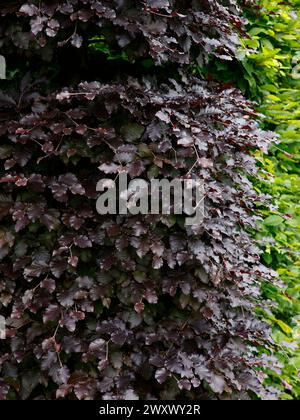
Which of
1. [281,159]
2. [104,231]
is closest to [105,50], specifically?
[104,231]

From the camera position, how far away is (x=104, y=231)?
1932 mm

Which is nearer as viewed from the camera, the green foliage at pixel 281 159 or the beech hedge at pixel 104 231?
the beech hedge at pixel 104 231

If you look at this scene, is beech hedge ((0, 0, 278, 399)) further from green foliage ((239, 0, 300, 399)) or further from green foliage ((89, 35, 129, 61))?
green foliage ((239, 0, 300, 399))

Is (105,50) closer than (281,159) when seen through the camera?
Yes

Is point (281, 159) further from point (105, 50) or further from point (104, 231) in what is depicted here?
point (104, 231)

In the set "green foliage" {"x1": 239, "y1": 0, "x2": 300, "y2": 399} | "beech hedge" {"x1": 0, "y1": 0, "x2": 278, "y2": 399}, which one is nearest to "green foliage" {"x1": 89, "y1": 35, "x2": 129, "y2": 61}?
"beech hedge" {"x1": 0, "y1": 0, "x2": 278, "y2": 399}

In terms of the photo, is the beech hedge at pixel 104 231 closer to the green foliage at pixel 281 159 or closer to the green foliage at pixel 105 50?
the green foliage at pixel 105 50

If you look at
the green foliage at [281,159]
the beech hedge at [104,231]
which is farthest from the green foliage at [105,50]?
the green foliage at [281,159]

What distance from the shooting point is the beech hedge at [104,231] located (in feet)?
6.17

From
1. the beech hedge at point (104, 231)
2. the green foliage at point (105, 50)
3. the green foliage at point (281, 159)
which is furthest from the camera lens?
the green foliage at point (281, 159)

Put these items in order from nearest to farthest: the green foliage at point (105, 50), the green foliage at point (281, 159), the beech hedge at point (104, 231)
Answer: the beech hedge at point (104, 231)
the green foliage at point (105, 50)
the green foliage at point (281, 159)

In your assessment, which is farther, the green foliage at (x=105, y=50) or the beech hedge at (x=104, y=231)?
the green foliage at (x=105, y=50)

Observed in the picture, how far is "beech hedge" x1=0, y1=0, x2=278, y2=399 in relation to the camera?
1.88 m

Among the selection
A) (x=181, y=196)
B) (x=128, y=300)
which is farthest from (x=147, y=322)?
(x=181, y=196)
